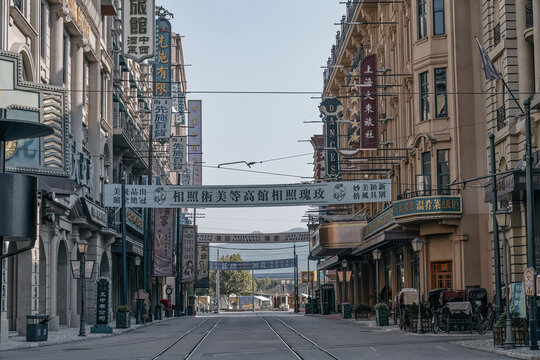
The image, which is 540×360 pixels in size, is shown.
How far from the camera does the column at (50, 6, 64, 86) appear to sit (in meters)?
44.5

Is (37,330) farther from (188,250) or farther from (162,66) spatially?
(188,250)

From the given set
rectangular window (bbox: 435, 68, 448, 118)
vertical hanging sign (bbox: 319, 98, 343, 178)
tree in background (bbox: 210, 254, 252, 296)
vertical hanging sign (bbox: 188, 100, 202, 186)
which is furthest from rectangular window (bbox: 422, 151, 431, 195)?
tree in background (bbox: 210, 254, 252, 296)

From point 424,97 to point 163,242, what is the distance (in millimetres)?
28137

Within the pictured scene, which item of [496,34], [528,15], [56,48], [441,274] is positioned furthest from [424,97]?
[56,48]

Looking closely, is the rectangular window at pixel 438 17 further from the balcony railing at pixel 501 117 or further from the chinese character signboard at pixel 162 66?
the chinese character signboard at pixel 162 66

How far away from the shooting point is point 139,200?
4316cm

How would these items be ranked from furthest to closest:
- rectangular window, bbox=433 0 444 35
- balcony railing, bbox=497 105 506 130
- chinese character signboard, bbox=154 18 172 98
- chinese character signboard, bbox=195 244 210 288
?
chinese character signboard, bbox=195 244 210 288, chinese character signboard, bbox=154 18 172 98, rectangular window, bbox=433 0 444 35, balcony railing, bbox=497 105 506 130

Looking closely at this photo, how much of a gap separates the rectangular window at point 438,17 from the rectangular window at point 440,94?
2.07 m

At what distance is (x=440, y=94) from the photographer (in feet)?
153

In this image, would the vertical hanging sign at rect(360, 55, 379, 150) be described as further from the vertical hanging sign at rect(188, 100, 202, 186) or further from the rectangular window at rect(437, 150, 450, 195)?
the vertical hanging sign at rect(188, 100, 202, 186)

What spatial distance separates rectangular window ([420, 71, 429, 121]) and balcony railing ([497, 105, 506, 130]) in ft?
21.2

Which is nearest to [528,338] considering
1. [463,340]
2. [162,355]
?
[463,340]

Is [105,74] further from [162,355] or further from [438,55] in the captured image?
[162,355]

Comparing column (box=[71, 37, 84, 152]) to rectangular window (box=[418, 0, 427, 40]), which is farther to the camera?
column (box=[71, 37, 84, 152])
